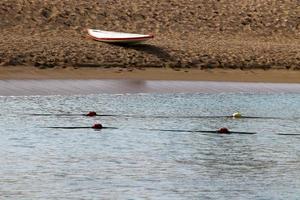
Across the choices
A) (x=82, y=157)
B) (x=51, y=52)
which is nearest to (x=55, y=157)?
(x=82, y=157)

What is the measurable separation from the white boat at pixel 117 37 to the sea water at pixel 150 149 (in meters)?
3.38

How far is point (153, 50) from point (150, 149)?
10157 millimetres

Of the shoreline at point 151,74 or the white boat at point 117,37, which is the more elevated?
the white boat at point 117,37

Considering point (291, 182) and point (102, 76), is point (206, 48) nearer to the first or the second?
point (102, 76)

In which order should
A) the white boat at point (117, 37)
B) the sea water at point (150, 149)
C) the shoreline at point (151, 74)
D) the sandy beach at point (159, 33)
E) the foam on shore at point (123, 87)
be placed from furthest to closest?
the white boat at point (117, 37), the sandy beach at point (159, 33), the shoreline at point (151, 74), the foam on shore at point (123, 87), the sea water at point (150, 149)

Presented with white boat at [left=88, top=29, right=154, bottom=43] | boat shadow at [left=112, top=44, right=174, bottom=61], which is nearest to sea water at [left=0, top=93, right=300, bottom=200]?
boat shadow at [left=112, top=44, right=174, bottom=61]

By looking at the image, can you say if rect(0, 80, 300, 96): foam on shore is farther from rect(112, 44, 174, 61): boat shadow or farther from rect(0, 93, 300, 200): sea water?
rect(112, 44, 174, 61): boat shadow

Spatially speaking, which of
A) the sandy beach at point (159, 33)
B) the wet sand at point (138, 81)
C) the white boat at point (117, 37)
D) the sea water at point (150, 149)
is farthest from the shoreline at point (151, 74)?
the sea water at point (150, 149)

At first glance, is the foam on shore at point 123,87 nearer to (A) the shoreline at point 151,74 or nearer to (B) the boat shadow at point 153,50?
(A) the shoreline at point 151,74

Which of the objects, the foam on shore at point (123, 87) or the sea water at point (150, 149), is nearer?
the sea water at point (150, 149)

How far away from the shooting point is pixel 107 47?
88.5 ft

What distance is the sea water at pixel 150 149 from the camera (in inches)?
546

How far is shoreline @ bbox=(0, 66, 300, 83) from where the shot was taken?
24.4m

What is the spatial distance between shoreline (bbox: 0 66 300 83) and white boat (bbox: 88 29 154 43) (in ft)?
4.45
